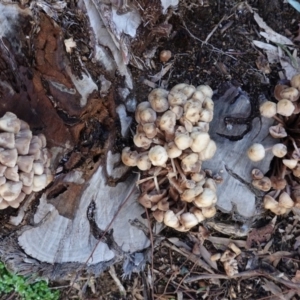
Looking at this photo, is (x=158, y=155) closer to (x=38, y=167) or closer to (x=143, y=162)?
(x=143, y=162)

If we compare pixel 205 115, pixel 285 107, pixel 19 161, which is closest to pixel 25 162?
pixel 19 161

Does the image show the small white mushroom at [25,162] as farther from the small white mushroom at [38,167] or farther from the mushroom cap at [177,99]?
the mushroom cap at [177,99]

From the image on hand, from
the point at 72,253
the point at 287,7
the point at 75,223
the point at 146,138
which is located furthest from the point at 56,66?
the point at 287,7

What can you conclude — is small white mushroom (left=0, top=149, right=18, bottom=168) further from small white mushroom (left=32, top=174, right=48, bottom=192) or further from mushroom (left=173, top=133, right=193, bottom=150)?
mushroom (left=173, top=133, right=193, bottom=150)

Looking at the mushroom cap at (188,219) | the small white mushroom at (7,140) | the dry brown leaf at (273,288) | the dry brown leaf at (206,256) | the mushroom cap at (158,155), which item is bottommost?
the dry brown leaf at (273,288)

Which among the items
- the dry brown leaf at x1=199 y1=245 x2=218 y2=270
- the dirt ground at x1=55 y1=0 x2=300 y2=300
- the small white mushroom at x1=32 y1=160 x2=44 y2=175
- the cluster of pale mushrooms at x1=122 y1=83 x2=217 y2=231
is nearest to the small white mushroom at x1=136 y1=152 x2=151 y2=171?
the cluster of pale mushrooms at x1=122 y1=83 x2=217 y2=231

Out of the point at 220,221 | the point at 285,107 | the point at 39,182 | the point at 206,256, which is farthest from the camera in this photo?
the point at 206,256

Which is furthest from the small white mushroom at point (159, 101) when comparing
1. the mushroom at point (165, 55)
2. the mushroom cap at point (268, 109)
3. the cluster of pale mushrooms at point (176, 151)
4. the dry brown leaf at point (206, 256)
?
the dry brown leaf at point (206, 256)
